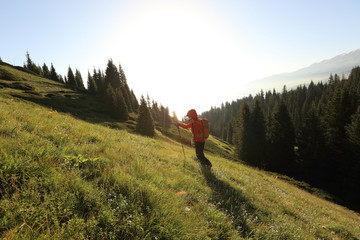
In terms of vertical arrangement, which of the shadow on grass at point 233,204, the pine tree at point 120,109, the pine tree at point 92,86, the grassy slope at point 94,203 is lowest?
the shadow on grass at point 233,204

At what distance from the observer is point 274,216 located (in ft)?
15.2

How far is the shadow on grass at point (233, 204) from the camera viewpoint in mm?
3525

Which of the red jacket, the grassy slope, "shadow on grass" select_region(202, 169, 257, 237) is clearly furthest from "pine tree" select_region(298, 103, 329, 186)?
"shadow on grass" select_region(202, 169, 257, 237)

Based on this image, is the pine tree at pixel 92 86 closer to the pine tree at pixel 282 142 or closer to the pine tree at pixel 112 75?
the pine tree at pixel 112 75

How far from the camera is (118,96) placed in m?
58.2

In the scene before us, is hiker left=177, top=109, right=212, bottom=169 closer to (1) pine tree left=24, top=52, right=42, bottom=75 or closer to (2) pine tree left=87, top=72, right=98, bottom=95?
(2) pine tree left=87, top=72, right=98, bottom=95

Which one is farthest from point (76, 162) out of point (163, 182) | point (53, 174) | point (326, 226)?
point (326, 226)

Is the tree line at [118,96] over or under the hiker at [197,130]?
over

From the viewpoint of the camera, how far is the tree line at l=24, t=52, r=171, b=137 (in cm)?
4393

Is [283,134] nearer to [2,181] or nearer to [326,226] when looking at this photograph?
[326,226]

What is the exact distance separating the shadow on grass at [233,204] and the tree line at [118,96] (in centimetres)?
3836

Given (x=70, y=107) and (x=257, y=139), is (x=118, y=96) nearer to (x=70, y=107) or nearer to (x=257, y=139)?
(x=70, y=107)

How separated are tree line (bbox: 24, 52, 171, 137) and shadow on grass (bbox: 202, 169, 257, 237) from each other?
3836 cm

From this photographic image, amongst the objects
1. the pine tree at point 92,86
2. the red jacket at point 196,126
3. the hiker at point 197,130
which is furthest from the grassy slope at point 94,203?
the pine tree at point 92,86
